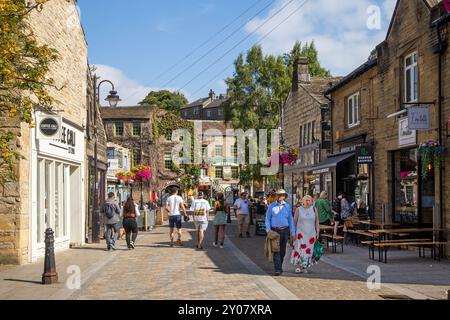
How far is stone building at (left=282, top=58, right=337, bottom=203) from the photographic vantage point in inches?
1171

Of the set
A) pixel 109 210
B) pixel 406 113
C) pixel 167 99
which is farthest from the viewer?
pixel 167 99

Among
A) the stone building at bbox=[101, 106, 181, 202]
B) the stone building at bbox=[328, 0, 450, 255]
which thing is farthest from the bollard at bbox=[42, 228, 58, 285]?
the stone building at bbox=[101, 106, 181, 202]

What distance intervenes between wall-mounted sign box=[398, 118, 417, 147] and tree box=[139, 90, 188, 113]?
3241 inches

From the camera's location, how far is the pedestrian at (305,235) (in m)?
13.1

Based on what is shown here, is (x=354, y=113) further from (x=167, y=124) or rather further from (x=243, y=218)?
(x=167, y=124)

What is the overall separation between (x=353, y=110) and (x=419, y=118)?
8154 mm

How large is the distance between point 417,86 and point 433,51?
5.25 ft

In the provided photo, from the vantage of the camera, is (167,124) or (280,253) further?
(167,124)

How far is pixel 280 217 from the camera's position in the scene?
1294 centimetres

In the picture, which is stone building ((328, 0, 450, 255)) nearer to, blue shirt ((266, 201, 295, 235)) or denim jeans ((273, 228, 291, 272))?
blue shirt ((266, 201, 295, 235))

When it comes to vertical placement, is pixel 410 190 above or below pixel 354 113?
below

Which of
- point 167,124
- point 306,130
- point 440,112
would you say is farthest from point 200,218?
point 167,124

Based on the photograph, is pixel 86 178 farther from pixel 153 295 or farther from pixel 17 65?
pixel 153 295

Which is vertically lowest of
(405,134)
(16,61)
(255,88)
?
(405,134)
